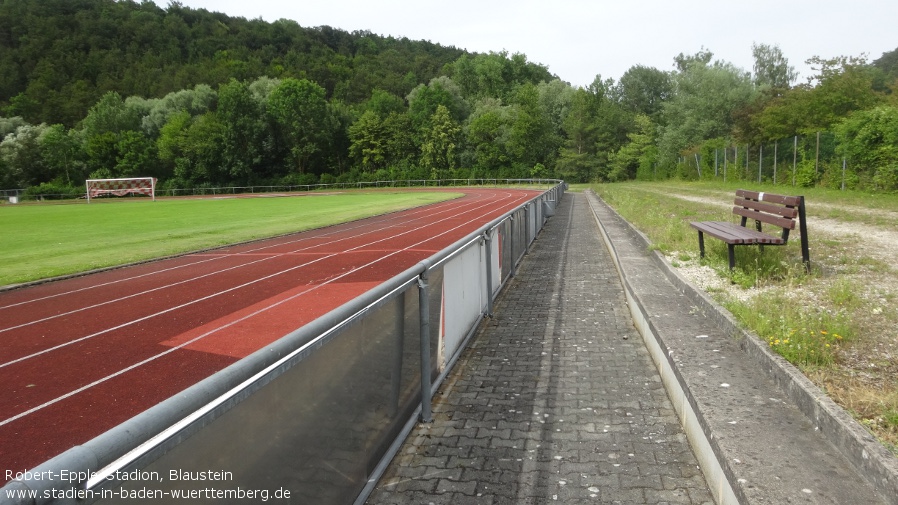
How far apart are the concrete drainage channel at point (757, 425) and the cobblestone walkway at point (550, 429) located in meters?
0.25

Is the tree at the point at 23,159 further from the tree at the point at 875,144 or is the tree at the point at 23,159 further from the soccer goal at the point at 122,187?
the tree at the point at 875,144

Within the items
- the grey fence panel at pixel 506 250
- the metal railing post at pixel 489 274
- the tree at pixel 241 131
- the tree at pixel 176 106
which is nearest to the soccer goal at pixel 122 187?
the tree at pixel 241 131

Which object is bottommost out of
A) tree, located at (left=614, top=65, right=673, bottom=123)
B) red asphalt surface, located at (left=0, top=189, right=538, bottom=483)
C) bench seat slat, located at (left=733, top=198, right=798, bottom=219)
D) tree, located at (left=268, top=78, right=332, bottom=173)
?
red asphalt surface, located at (left=0, top=189, right=538, bottom=483)

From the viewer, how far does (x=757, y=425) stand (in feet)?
12.0

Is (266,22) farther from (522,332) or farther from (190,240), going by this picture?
(522,332)

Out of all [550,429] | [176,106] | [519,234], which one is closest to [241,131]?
[176,106]

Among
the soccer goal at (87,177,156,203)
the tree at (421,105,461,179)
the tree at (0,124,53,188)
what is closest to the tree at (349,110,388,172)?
the tree at (421,105,461,179)

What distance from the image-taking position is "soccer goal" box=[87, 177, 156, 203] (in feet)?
207

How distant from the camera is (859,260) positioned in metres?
8.27

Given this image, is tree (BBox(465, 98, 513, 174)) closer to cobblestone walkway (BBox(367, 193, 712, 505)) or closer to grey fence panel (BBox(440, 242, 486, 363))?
grey fence panel (BBox(440, 242, 486, 363))

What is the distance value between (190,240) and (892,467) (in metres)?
18.8

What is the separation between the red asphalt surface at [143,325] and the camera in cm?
529

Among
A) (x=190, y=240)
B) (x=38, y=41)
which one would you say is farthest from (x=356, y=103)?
(x=190, y=240)

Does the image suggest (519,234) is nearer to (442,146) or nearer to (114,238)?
(114,238)
